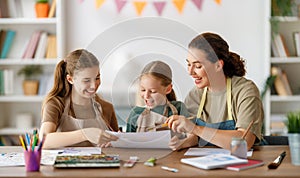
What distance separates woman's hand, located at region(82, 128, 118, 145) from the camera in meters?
2.01

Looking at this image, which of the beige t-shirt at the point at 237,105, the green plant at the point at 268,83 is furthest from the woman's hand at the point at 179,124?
the green plant at the point at 268,83

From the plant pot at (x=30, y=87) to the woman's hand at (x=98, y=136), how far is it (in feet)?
8.07

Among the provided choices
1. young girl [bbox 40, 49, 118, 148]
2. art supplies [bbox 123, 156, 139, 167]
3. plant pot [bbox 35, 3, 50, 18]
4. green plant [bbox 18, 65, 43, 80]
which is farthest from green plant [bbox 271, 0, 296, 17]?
art supplies [bbox 123, 156, 139, 167]

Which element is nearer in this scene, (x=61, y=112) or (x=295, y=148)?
(x=295, y=148)

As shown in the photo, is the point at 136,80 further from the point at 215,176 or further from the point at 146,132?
the point at 215,176

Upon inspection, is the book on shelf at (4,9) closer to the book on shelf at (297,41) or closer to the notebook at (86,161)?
the book on shelf at (297,41)

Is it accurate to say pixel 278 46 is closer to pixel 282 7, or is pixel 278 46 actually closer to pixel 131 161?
pixel 282 7

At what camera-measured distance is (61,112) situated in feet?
7.54

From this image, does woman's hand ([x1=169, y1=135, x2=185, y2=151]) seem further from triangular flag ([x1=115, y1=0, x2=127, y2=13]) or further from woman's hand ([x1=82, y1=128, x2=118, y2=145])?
triangular flag ([x1=115, y1=0, x2=127, y2=13])

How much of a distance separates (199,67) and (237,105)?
25cm

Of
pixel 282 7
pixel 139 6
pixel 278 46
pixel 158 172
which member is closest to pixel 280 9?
pixel 282 7

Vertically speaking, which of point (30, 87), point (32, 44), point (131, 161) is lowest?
point (30, 87)

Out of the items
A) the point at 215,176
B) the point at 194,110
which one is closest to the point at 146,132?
the point at 194,110

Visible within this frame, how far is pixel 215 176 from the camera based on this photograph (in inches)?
63.3
